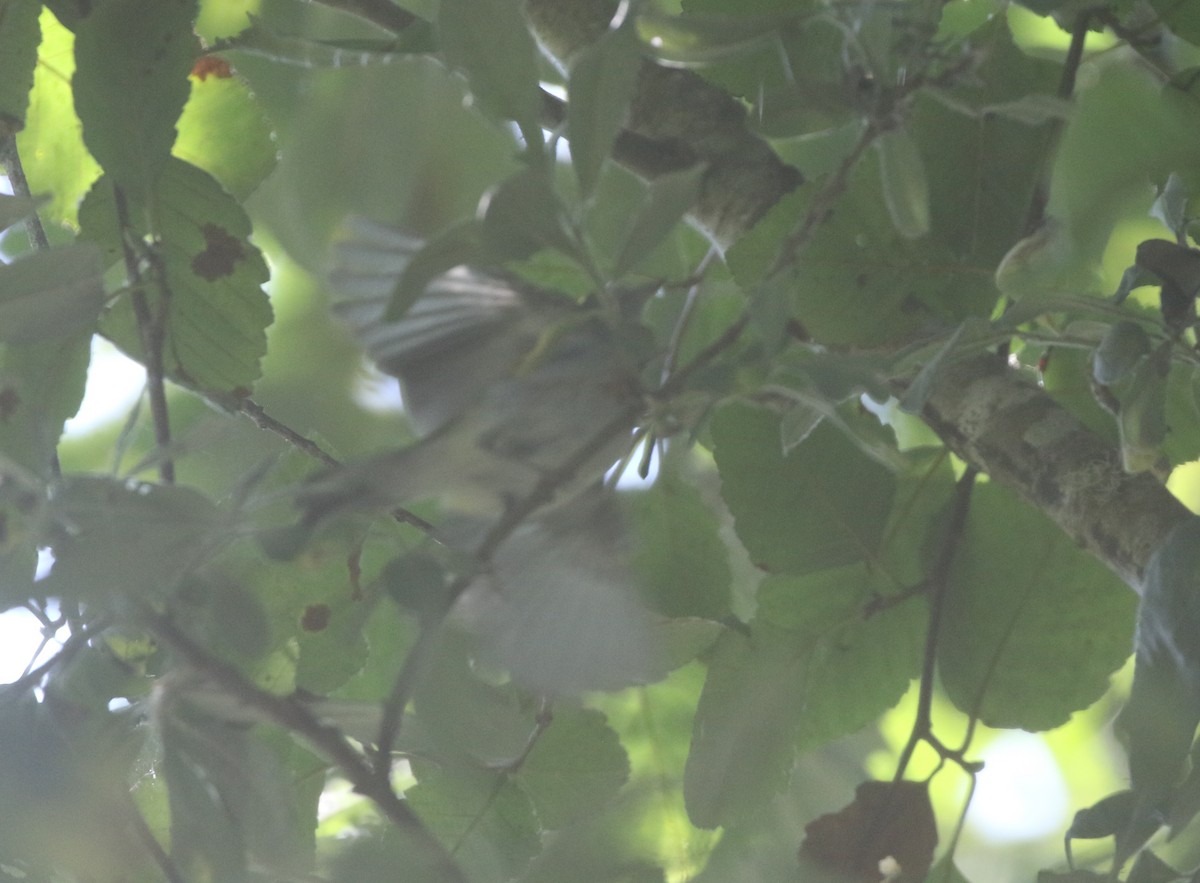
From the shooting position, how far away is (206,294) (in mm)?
479

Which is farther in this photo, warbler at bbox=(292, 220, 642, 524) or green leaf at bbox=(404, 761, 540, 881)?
green leaf at bbox=(404, 761, 540, 881)

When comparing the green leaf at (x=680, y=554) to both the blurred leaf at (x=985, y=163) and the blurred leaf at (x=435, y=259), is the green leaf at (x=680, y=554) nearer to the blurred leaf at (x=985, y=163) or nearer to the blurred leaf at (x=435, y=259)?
the blurred leaf at (x=985, y=163)

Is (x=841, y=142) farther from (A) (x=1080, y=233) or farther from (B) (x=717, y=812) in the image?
(B) (x=717, y=812)

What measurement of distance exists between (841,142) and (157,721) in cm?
42

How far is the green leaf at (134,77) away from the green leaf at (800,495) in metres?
0.26

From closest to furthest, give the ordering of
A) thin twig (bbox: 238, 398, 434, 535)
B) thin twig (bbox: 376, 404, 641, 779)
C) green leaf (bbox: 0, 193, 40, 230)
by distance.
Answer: thin twig (bbox: 376, 404, 641, 779)
green leaf (bbox: 0, 193, 40, 230)
thin twig (bbox: 238, 398, 434, 535)

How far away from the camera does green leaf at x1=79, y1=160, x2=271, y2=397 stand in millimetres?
469

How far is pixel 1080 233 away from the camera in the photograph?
0.57 meters

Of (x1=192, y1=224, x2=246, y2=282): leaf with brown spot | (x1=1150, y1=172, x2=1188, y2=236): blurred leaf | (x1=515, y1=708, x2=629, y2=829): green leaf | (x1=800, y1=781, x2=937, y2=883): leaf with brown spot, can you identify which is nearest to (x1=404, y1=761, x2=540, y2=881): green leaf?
(x1=515, y1=708, x2=629, y2=829): green leaf

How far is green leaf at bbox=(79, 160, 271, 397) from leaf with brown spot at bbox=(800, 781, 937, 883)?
0.31 meters

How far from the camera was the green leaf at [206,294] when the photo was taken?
469 millimetres

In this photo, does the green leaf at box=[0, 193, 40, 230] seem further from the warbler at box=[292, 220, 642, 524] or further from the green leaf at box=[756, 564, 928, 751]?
the green leaf at box=[756, 564, 928, 751]

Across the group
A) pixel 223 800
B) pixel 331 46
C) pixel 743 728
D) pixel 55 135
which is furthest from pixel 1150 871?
pixel 55 135

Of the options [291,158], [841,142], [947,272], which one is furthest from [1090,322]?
[291,158]
